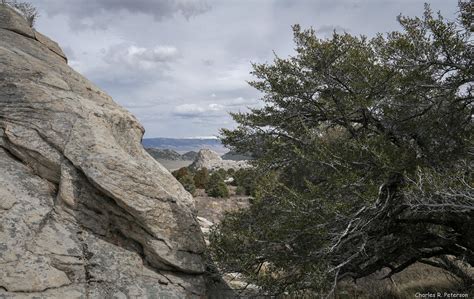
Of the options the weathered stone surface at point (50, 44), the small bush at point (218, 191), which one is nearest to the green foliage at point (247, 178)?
the weathered stone surface at point (50, 44)

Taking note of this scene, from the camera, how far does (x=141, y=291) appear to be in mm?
7508

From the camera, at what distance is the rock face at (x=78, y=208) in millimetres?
6889

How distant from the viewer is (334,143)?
988 centimetres

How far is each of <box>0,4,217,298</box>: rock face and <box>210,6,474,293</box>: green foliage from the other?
1.37 metres

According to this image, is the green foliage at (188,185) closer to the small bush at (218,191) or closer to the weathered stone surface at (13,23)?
the small bush at (218,191)

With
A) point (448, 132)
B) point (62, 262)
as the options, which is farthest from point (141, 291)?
point (448, 132)

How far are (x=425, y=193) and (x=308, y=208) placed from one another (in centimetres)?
218

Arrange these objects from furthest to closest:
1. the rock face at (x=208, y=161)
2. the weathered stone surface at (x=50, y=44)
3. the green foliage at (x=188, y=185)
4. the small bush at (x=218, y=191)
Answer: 1. the rock face at (x=208, y=161)
2. the small bush at (x=218, y=191)
3. the green foliage at (x=188, y=185)
4. the weathered stone surface at (x=50, y=44)

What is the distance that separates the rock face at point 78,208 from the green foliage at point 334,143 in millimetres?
1371

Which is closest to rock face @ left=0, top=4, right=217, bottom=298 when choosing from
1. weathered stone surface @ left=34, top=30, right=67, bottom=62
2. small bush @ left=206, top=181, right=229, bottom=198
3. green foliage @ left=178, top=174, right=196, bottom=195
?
weathered stone surface @ left=34, top=30, right=67, bottom=62

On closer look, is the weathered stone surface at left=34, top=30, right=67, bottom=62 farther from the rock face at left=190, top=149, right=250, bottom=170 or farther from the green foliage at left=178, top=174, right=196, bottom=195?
the rock face at left=190, top=149, right=250, bottom=170

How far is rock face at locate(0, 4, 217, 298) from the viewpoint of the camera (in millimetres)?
6889

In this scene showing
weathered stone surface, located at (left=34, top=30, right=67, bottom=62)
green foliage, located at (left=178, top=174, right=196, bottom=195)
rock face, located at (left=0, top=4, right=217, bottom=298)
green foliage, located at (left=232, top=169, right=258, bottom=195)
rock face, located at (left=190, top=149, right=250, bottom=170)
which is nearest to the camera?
rock face, located at (left=0, top=4, right=217, bottom=298)

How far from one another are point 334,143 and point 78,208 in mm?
6178
